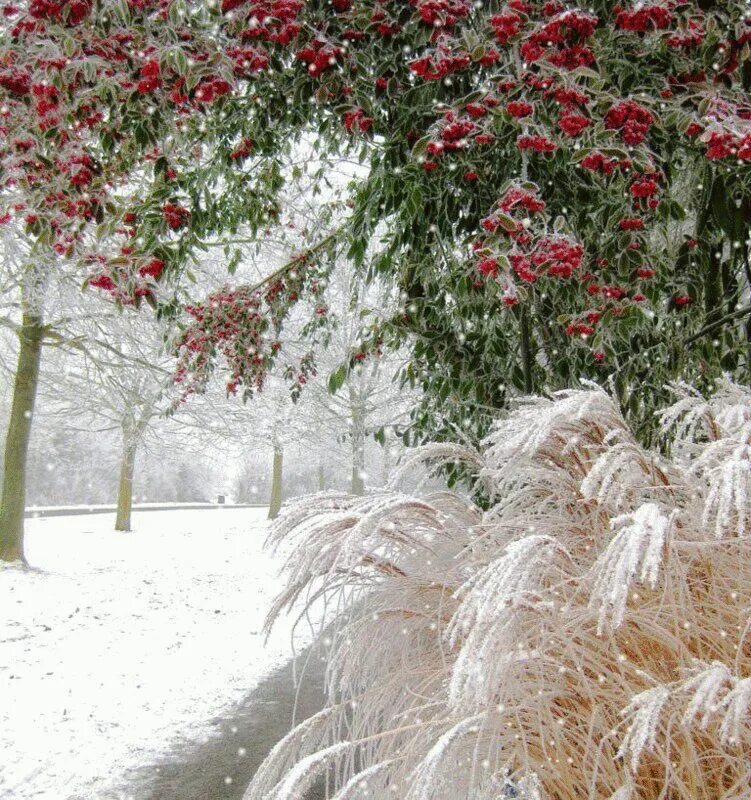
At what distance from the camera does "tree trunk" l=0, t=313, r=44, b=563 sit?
9203mm

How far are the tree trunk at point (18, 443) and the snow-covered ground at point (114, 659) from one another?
1.64ft

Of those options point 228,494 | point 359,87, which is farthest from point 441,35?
point 228,494

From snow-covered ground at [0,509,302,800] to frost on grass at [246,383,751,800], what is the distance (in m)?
0.43

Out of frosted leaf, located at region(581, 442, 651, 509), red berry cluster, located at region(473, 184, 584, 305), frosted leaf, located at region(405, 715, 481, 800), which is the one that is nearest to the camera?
frosted leaf, located at region(405, 715, 481, 800)

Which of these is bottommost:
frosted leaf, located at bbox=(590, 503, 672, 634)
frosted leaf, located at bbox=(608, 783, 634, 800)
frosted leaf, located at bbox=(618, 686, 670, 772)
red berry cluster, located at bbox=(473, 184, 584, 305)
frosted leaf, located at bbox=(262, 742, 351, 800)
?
frosted leaf, located at bbox=(262, 742, 351, 800)

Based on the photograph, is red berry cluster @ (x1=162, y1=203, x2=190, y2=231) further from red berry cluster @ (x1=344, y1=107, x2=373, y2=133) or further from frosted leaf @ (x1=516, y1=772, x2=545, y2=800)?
frosted leaf @ (x1=516, y1=772, x2=545, y2=800)

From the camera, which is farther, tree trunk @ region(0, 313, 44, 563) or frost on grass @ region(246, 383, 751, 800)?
tree trunk @ region(0, 313, 44, 563)

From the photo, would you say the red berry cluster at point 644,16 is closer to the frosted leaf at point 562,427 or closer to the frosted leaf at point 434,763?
the frosted leaf at point 562,427

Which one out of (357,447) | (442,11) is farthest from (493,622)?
(357,447)

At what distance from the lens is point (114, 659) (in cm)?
576

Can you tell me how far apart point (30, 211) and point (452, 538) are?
7.37ft

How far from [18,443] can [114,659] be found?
14.9 feet

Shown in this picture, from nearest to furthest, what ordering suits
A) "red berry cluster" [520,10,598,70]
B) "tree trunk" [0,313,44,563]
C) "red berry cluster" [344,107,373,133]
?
"red berry cluster" [520,10,598,70] → "red berry cluster" [344,107,373,133] → "tree trunk" [0,313,44,563]

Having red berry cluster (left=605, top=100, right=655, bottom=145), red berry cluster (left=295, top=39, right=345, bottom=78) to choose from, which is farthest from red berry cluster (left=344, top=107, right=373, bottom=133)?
red berry cluster (left=605, top=100, right=655, bottom=145)
